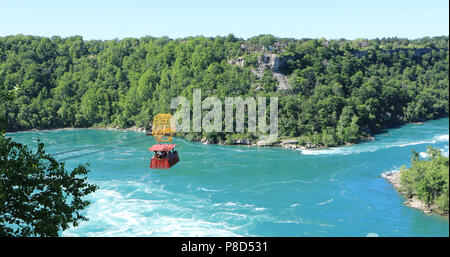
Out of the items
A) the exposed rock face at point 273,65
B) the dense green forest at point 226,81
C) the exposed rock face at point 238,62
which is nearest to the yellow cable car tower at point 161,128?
the dense green forest at point 226,81

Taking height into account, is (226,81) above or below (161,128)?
above

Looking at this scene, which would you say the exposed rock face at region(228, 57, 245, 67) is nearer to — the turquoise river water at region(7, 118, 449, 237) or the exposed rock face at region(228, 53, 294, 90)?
the exposed rock face at region(228, 53, 294, 90)

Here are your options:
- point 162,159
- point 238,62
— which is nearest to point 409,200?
point 162,159

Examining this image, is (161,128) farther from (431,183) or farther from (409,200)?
(431,183)
